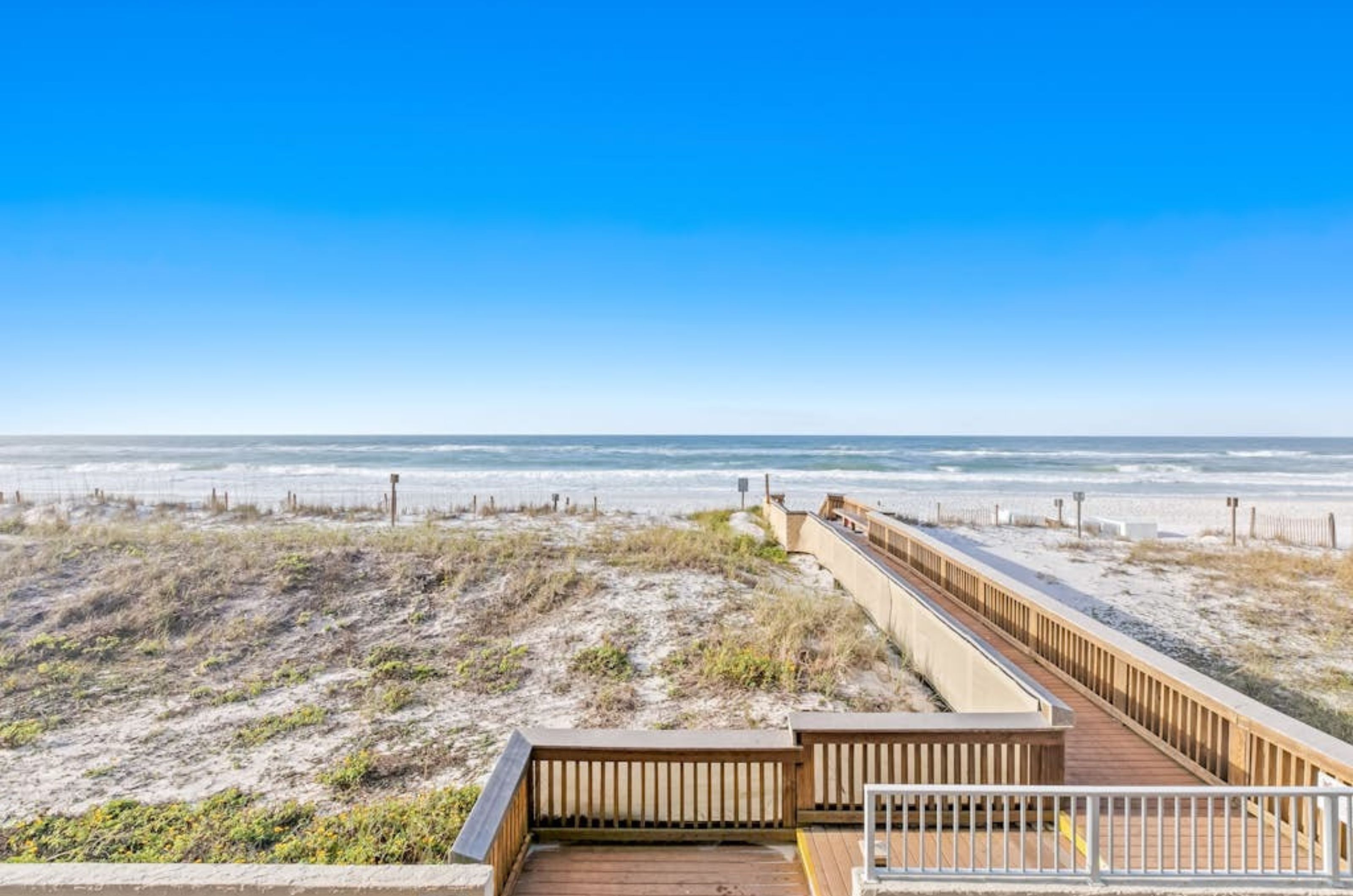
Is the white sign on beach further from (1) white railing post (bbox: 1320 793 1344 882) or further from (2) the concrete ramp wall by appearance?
(2) the concrete ramp wall

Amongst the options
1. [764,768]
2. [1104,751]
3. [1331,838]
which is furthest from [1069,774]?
[764,768]

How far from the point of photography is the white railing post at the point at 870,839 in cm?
342

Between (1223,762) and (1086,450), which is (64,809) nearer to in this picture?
(1223,762)

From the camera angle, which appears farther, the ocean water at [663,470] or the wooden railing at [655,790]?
the ocean water at [663,470]

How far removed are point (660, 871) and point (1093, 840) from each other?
2573 millimetres

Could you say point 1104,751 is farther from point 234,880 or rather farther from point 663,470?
point 663,470

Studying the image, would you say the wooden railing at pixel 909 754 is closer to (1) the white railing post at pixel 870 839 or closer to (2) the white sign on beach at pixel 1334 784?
(1) the white railing post at pixel 870 839

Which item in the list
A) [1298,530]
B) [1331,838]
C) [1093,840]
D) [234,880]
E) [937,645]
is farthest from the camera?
[1298,530]

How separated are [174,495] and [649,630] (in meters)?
32.0

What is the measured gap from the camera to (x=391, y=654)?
29.5ft

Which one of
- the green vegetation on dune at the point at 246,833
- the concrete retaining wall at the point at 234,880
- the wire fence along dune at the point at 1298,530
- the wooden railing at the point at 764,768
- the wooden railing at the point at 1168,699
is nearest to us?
the concrete retaining wall at the point at 234,880

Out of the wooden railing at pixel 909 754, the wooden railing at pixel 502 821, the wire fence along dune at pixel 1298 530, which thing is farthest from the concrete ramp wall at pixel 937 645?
the wire fence along dune at pixel 1298 530

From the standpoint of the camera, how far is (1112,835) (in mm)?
3467

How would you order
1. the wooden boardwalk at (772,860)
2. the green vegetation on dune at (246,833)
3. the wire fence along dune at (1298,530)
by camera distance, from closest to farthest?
the wooden boardwalk at (772,860) < the green vegetation on dune at (246,833) < the wire fence along dune at (1298,530)
